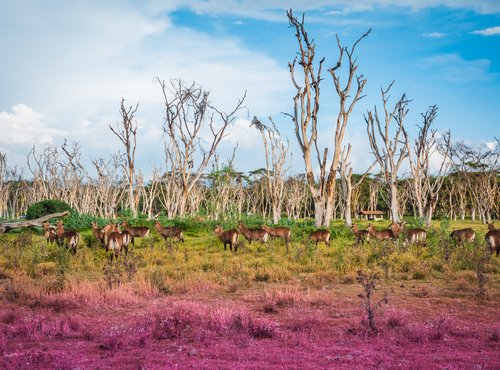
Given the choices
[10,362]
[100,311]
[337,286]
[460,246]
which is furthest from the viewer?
[460,246]

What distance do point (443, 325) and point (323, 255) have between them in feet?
32.2

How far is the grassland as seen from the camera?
6137mm

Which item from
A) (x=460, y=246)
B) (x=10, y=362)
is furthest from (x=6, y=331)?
(x=460, y=246)

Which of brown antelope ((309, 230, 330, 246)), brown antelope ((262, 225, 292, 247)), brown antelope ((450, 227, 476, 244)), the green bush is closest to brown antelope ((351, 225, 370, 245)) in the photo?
brown antelope ((309, 230, 330, 246))

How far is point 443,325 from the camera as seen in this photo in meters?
7.63

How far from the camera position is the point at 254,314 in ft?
29.0

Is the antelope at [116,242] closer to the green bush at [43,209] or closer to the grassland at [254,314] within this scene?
the grassland at [254,314]

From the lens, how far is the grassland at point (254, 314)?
20.1 ft

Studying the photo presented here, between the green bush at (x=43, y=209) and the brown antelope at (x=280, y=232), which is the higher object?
the green bush at (x=43, y=209)

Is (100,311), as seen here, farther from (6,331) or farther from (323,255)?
(323,255)

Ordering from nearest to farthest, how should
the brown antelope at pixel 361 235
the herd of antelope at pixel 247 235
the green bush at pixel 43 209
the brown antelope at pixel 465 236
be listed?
the herd of antelope at pixel 247 235
the brown antelope at pixel 465 236
the brown antelope at pixel 361 235
the green bush at pixel 43 209

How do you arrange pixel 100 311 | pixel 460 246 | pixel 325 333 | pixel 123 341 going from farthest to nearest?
pixel 460 246 < pixel 100 311 < pixel 325 333 < pixel 123 341

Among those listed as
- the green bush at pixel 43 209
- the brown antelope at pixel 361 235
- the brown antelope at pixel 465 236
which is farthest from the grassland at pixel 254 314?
the green bush at pixel 43 209

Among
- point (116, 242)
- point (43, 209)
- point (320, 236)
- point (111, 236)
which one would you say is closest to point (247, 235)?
point (320, 236)
